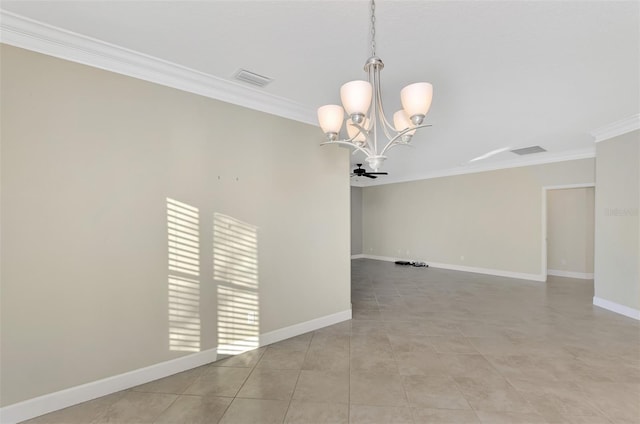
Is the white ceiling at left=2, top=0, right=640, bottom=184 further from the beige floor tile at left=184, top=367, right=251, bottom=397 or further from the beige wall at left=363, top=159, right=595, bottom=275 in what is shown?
the beige wall at left=363, top=159, right=595, bottom=275

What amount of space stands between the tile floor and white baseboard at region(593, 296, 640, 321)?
139mm

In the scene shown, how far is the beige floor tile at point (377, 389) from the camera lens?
206cm

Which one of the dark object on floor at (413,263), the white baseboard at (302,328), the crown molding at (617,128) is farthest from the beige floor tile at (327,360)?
the dark object on floor at (413,263)

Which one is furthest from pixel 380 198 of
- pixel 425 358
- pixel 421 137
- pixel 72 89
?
pixel 72 89

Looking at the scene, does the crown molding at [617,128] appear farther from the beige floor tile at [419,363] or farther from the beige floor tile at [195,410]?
the beige floor tile at [195,410]

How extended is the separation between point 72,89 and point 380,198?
7906 millimetres

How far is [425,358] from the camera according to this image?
2.70m

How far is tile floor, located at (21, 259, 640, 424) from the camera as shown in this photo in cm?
193

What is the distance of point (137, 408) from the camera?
1.99m

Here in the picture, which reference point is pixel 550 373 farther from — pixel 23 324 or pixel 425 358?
pixel 23 324

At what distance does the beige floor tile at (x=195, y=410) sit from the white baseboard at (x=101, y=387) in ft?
1.30

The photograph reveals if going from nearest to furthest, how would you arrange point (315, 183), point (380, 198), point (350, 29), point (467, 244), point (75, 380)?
point (350, 29)
point (75, 380)
point (315, 183)
point (467, 244)
point (380, 198)

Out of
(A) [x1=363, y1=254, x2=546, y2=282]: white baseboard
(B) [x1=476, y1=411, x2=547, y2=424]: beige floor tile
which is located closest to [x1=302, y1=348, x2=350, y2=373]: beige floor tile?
(B) [x1=476, y1=411, x2=547, y2=424]: beige floor tile

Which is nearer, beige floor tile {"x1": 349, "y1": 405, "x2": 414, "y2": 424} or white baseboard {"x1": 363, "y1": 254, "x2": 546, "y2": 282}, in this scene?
beige floor tile {"x1": 349, "y1": 405, "x2": 414, "y2": 424}
